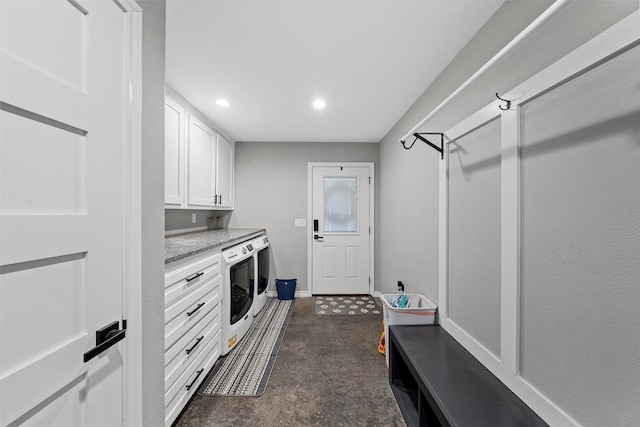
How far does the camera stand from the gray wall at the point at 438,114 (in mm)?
930

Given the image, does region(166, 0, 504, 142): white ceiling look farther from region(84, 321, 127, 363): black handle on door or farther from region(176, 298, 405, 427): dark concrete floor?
region(176, 298, 405, 427): dark concrete floor

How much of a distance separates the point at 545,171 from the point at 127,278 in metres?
1.63

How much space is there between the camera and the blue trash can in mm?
3650

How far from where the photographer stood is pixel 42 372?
589mm

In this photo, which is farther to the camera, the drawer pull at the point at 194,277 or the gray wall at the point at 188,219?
the gray wall at the point at 188,219

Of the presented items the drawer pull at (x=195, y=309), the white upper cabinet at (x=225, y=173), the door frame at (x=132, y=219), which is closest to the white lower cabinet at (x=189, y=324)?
the drawer pull at (x=195, y=309)

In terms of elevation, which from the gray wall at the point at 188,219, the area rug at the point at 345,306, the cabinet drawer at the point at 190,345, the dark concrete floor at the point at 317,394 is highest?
the gray wall at the point at 188,219

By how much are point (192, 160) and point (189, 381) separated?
2.01m

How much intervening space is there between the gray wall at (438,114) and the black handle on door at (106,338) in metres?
1.87

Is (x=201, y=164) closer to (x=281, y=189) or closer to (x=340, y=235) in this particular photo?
(x=281, y=189)

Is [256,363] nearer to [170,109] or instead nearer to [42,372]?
[42,372]

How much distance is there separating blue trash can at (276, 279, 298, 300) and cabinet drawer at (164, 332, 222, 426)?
1552mm

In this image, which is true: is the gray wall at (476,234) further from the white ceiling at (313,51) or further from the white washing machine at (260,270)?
the white washing machine at (260,270)

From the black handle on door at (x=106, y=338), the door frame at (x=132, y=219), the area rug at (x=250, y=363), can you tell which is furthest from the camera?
the area rug at (x=250, y=363)
